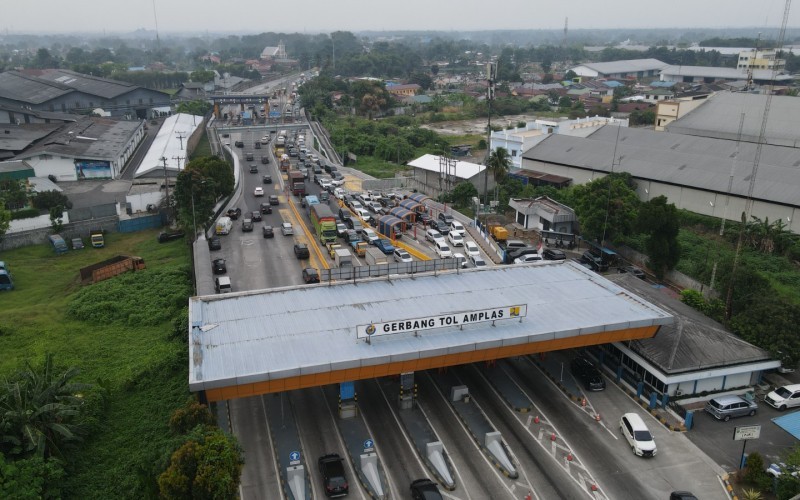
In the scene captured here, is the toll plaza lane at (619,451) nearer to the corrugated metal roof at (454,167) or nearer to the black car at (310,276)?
the black car at (310,276)

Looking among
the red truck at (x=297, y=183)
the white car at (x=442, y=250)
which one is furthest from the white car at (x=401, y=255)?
the red truck at (x=297, y=183)

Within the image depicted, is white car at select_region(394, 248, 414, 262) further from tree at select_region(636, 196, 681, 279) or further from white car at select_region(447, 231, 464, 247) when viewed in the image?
tree at select_region(636, 196, 681, 279)

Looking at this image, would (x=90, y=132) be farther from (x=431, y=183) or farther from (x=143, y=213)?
(x=431, y=183)

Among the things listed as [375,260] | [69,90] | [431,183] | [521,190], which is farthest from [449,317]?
[69,90]

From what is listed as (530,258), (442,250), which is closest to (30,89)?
(442,250)

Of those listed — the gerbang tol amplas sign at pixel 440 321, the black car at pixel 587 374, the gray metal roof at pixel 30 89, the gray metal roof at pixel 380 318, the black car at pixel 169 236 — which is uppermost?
the gray metal roof at pixel 30 89
